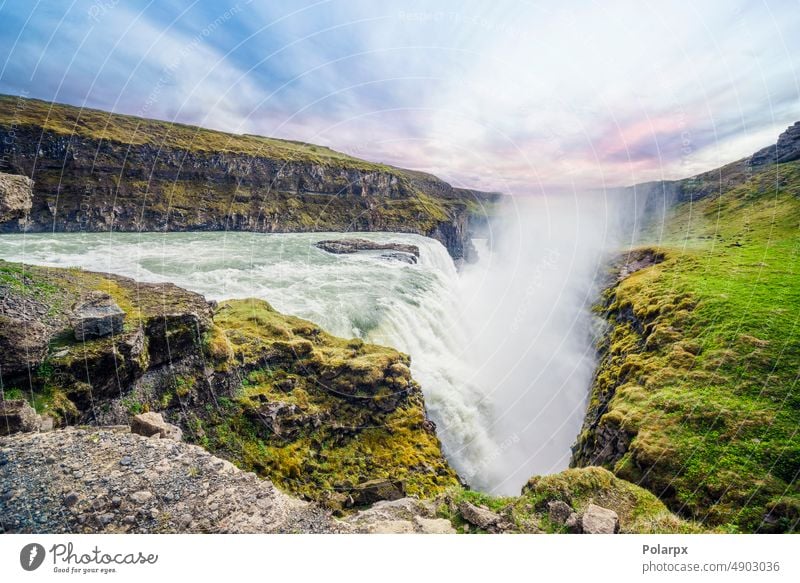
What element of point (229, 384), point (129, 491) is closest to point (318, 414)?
point (229, 384)

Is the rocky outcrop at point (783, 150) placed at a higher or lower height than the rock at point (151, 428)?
higher

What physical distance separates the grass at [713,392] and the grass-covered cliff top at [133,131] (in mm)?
117241

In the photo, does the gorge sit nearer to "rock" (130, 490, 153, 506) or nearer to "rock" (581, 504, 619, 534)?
"rock" (581, 504, 619, 534)

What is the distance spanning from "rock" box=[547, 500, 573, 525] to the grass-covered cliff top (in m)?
116

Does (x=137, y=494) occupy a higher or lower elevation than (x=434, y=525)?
higher

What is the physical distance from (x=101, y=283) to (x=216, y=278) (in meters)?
20.4

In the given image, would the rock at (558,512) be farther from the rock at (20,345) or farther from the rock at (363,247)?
the rock at (363,247)

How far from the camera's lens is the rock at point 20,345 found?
9.78 m

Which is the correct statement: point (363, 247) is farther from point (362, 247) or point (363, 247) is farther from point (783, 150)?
point (783, 150)

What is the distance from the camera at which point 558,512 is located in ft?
31.8

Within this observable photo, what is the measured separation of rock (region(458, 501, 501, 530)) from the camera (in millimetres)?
9391

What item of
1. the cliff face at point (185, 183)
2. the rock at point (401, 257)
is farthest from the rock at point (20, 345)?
the cliff face at point (185, 183)

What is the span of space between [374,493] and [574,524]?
707cm
